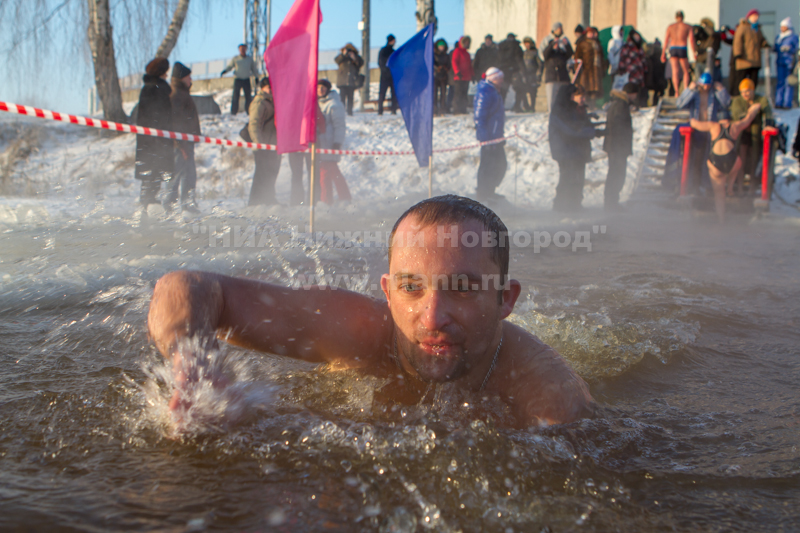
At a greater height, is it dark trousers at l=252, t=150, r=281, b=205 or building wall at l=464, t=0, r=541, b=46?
building wall at l=464, t=0, r=541, b=46

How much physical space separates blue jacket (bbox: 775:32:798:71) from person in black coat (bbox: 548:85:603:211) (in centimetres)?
833

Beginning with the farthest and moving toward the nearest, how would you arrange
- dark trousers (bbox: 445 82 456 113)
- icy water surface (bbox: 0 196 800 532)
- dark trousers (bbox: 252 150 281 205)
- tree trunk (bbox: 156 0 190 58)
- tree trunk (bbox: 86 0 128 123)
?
dark trousers (bbox: 445 82 456 113) < tree trunk (bbox: 156 0 190 58) < tree trunk (bbox: 86 0 128 123) < dark trousers (bbox: 252 150 281 205) < icy water surface (bbox: 0 196 800 532)

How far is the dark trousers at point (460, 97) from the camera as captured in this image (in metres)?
15.6

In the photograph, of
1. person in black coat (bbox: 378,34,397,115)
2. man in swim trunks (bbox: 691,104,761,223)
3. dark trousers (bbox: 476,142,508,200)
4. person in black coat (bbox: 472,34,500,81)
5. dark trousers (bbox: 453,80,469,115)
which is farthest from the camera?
dark trousers (bbox: 453,80,469,115)

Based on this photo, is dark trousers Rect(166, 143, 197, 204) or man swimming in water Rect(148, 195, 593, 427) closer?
man swimming in water Rect(148, 195, 593, 427)

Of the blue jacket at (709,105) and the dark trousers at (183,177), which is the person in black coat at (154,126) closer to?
the dark trousers at (183,177)

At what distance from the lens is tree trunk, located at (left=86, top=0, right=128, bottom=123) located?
1380 cm

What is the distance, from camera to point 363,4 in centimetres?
1966

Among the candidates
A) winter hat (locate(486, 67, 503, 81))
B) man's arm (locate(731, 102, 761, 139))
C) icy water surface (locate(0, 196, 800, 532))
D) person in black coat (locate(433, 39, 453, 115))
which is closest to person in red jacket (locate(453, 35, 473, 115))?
person in black coat (locate(433, 39, 453, 115))

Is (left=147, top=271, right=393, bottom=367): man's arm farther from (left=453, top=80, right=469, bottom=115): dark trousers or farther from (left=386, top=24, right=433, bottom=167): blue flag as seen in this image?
(left=453, top=80, right=469, bottom=115): dark trousers

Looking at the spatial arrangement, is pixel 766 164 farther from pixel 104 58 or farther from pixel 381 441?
pixel 104 58

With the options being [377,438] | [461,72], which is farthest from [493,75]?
[377,438]

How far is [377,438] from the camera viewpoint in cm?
187

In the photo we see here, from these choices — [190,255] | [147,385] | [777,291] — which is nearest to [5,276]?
[190,255]
